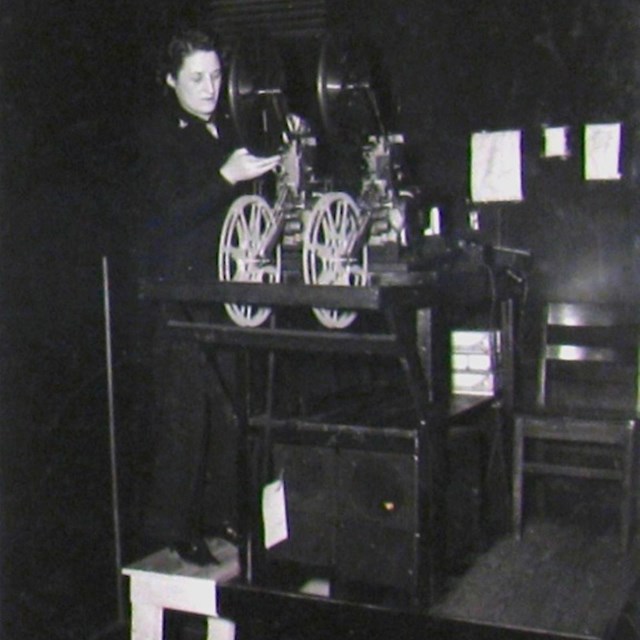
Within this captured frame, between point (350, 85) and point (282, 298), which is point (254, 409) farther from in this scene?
point (350, 85)

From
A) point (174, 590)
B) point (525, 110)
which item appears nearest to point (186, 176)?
point (525, 110)

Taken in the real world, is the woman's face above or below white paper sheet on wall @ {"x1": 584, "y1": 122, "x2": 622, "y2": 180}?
above

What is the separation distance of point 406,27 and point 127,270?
75 centimetres

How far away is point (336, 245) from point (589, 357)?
2.12 ft

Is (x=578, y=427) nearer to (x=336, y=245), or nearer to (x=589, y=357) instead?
(x=589, y=357)

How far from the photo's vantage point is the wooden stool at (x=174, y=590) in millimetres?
2102

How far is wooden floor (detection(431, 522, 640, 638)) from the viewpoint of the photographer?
1.84 meters

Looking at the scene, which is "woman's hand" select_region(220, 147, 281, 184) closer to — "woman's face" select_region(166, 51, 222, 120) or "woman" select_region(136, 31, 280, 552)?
"woman" select_region(136, 31, 280, 552)

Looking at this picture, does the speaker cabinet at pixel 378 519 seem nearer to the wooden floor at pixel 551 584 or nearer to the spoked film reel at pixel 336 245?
the wooden floor at pixel 551 584

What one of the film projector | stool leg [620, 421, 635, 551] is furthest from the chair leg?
the film projector

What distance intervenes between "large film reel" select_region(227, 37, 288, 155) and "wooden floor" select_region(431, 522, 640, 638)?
87cm

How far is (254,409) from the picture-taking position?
2098 mm

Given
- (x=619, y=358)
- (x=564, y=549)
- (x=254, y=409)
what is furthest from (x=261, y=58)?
(x=564, y=549)

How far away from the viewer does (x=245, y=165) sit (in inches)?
85.5
